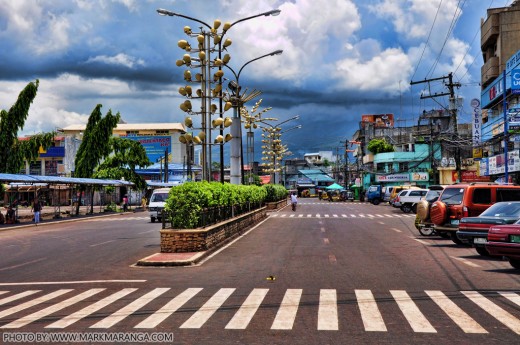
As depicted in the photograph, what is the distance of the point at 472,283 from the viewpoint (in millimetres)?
11156

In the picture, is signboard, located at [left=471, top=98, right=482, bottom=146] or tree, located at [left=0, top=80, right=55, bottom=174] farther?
signboard, located at [left=471, top=98, right=482, bottom=146]

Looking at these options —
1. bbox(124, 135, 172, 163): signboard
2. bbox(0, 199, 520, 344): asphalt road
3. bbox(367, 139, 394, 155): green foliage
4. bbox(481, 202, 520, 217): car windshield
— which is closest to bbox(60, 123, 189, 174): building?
bbox(124, 135, 172, 163): signboard

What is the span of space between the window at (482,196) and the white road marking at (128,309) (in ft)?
41.4

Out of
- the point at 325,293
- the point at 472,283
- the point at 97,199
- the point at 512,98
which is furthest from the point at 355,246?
the point at 97,199

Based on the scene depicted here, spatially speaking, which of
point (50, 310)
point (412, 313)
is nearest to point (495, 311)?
point (412, 313)

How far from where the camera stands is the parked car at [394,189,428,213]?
148 feet

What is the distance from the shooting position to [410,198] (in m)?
45.6

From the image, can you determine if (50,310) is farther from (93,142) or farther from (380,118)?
(380,118)

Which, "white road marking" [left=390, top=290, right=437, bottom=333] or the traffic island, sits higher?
the traffic island

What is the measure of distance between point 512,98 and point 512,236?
37.0 metres

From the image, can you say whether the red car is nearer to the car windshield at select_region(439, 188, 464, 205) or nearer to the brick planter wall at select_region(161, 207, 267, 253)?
the car windshield at select_region(439, 188, 464, 205)

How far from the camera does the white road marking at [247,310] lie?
24.9 ft

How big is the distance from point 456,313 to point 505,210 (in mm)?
8070

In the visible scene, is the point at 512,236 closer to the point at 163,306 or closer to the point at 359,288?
the point at 359,288
